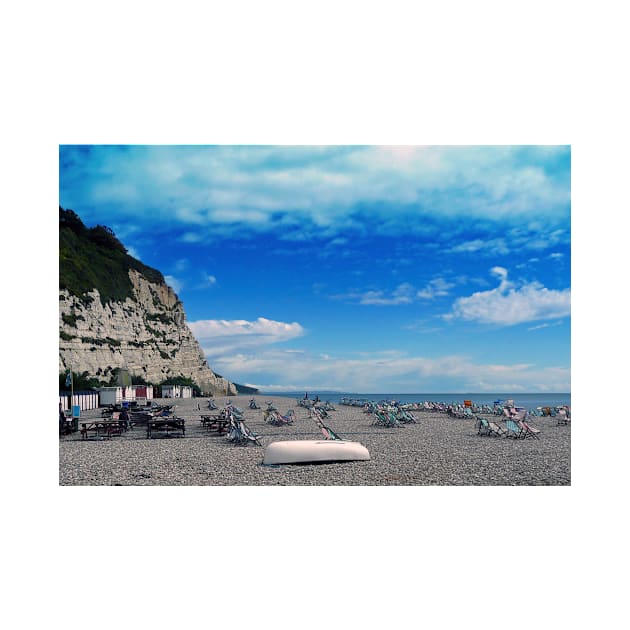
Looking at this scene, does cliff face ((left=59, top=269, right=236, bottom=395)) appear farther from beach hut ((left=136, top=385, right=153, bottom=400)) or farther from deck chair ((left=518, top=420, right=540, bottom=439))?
deck chair ((left=518, top=420, right=540, bottom=439))

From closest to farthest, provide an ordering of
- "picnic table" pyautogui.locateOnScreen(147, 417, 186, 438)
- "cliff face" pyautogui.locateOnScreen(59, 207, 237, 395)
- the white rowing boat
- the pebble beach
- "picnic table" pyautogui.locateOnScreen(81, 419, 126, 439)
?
the pebble beach
the white rowing boat
"picnic table" pyautogui.locateOnScreen(81, 419, 126, 439)
"picnic table" pyautogui.locateOnScreen(147, 417, 186, 438)
"cliff face" pyautogui.locateOnScreen(59, 207, 237, 395)

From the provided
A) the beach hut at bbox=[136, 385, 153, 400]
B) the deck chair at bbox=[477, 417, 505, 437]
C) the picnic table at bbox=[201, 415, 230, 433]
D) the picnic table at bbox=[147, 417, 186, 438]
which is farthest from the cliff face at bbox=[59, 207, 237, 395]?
the deck chair at bbox=[477, 417, 505, 437]

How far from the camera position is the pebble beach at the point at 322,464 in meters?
6.52

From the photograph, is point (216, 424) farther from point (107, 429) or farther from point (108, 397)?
point (108, 397)

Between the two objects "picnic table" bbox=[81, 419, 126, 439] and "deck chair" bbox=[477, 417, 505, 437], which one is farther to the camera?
"deck chair" bbox=[477, 417, 505, 437]

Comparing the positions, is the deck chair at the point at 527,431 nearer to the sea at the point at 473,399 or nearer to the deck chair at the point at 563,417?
the deck chair at the point at 563,417

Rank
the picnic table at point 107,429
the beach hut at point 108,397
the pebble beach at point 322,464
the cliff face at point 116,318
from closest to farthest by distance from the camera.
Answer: the pebble beach at point 322,464
the picnic table at point 107,429
the beach hut at point 108,397
the cliff face at point 116,318

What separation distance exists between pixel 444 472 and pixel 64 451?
6119 mm

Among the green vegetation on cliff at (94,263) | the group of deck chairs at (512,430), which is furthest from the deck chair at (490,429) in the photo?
the green vegetation on cliff at (94,263)

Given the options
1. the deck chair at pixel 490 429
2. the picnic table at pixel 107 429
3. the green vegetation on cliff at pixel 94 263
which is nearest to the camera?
the picnic table at pixel 107 429

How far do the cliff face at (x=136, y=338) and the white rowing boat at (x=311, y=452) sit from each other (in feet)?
64.0

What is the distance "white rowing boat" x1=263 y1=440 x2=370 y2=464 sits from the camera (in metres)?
7.16

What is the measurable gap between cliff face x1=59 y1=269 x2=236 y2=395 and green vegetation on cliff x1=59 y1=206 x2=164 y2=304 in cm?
58
